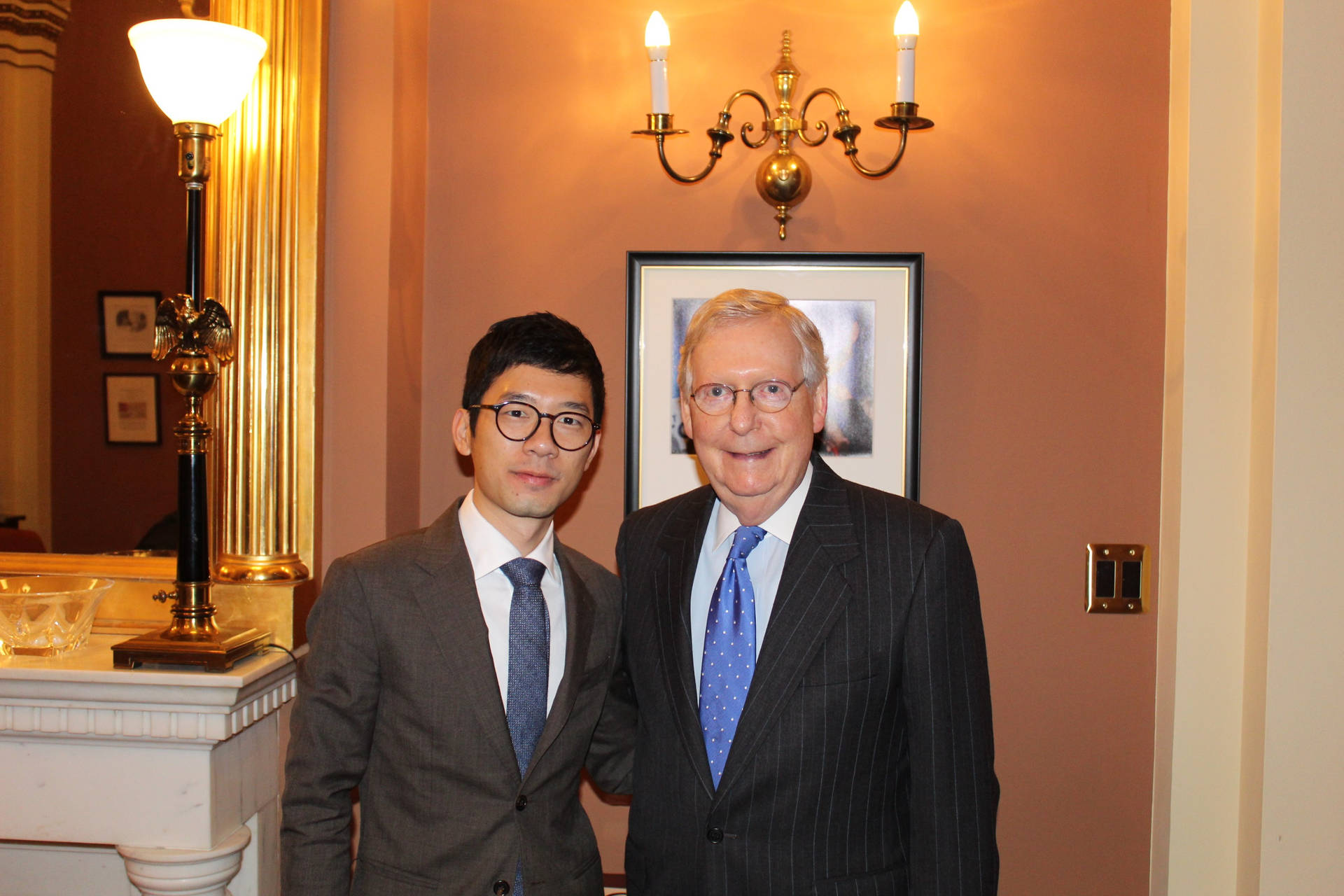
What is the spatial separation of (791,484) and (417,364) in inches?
49.8

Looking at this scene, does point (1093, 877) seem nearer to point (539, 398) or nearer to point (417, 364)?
point (539, 398)

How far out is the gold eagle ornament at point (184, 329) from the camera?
1977 millimetres

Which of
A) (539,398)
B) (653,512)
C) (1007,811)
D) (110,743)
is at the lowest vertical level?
(1007,811)

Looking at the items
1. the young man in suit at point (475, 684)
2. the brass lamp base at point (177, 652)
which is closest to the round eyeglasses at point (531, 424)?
the young man in suit at point (475, 684)

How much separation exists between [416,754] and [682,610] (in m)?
0.47

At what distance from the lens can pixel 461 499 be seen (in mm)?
1746

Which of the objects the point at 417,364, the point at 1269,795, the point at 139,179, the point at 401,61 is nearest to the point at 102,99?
the point at 139,179

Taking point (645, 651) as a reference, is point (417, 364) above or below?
above

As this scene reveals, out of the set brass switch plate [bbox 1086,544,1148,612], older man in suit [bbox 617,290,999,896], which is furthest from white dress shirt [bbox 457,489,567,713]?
brass switch plate [bbox 1086,544,1148,612]

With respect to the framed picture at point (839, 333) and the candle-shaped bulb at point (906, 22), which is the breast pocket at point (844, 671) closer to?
the framed picture at point (839, 333)

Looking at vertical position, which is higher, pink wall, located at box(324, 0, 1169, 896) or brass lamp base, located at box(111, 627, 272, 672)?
pink wall, located at box(324, 0, 1169, 896)

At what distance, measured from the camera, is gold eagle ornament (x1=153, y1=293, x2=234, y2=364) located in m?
1.98

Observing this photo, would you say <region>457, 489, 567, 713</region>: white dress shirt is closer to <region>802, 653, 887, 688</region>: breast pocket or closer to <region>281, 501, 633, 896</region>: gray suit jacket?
<region>281, 501, 633, 896</region>: gray suit jacket

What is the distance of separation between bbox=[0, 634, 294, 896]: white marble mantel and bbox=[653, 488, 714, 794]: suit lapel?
0.91 m
